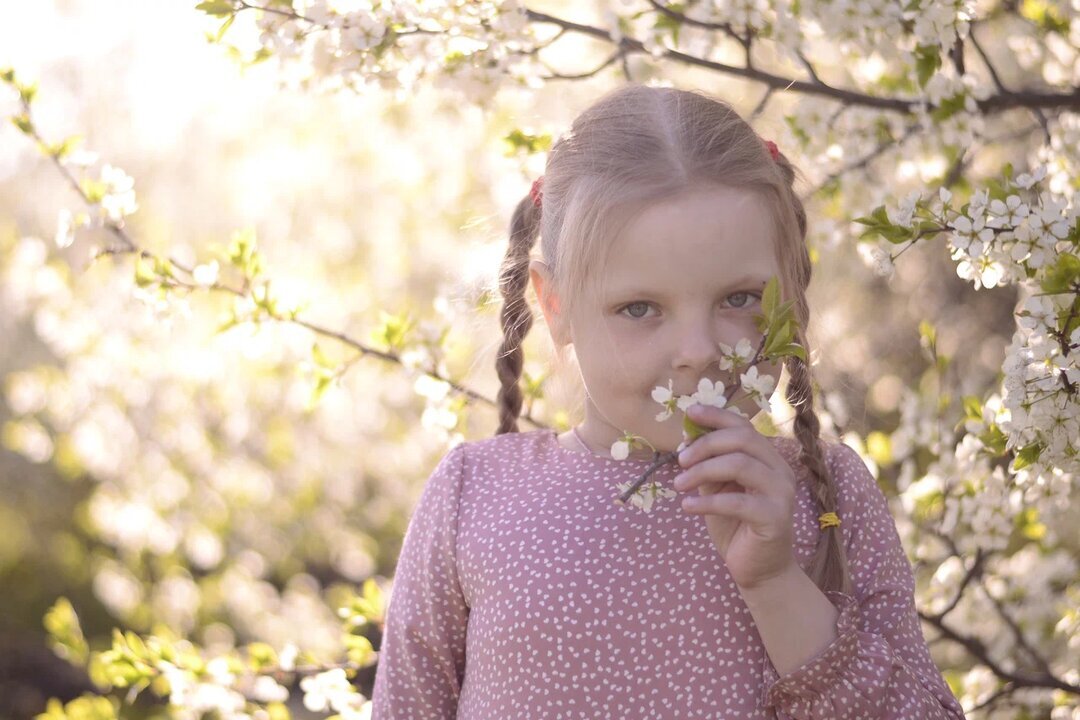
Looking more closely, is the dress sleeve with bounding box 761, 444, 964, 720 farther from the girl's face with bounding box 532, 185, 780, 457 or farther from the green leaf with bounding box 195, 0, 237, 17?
the green leaf with bounding box 195, 0, 237, 17

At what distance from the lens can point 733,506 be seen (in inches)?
47.8

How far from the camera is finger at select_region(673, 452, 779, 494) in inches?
47.1

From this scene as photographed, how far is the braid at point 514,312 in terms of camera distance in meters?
1.72

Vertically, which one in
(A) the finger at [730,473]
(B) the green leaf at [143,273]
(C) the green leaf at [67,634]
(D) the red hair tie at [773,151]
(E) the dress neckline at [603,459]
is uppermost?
(D) the red hair tie at [773,151]

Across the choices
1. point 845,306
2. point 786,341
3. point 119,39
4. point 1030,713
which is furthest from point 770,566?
point 119,39

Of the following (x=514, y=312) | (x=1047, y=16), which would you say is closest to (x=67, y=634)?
(x=514, y=312)

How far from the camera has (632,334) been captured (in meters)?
1.34

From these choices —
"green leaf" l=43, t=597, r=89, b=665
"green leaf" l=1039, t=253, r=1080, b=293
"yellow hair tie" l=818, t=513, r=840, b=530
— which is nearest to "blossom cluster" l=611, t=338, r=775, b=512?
"yellow hair tie" l=818, t=513, r=840, b=530

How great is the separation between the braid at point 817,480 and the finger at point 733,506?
22cm

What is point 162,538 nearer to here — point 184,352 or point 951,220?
point 184,352

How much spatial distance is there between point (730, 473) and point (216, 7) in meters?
1.27

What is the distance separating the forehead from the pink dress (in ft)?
0.94

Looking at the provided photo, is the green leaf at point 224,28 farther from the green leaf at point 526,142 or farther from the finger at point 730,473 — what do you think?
the finger at point 730,473

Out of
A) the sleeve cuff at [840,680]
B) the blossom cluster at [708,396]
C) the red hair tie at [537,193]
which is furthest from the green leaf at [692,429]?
the red hair tie at [537,193]
